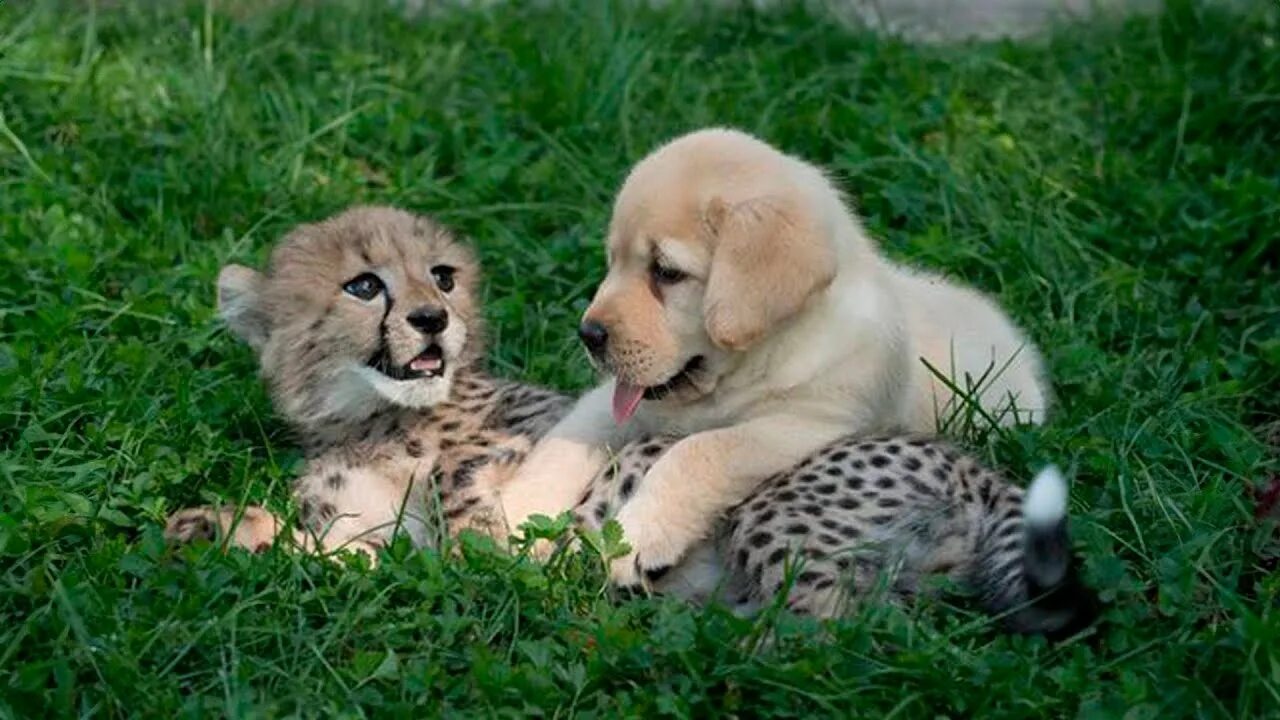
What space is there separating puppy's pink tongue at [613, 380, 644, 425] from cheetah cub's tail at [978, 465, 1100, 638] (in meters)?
0.87

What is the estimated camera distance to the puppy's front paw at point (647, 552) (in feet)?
15.5

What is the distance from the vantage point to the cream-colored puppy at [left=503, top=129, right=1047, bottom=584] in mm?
4770

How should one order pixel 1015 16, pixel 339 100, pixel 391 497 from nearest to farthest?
pixel 391 497 → pixel 339 100 → pixel 1015 16

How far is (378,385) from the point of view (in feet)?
17.3

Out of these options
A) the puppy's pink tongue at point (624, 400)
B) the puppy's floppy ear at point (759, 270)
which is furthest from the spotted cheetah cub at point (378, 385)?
the puppy's floppy ear at point (759, 270)

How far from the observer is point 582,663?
4.34 meters

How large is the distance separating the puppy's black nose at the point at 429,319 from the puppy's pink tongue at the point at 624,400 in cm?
50

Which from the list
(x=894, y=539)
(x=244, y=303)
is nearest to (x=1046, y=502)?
(x=894, y=539)

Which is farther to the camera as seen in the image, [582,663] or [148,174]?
[148,174]

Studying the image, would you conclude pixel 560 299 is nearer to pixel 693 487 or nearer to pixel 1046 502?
pixel 693 487

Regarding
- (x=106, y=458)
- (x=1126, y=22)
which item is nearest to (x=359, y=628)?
(x=106, y=458)

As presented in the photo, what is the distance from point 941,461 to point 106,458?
6.32ft

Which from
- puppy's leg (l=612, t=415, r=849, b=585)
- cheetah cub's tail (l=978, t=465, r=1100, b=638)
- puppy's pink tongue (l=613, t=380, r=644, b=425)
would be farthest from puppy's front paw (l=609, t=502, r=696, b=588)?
cheetah cub's tail (l=978, t=465, r=1100, b=638)

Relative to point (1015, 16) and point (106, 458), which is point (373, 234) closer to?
point (106, 458)
